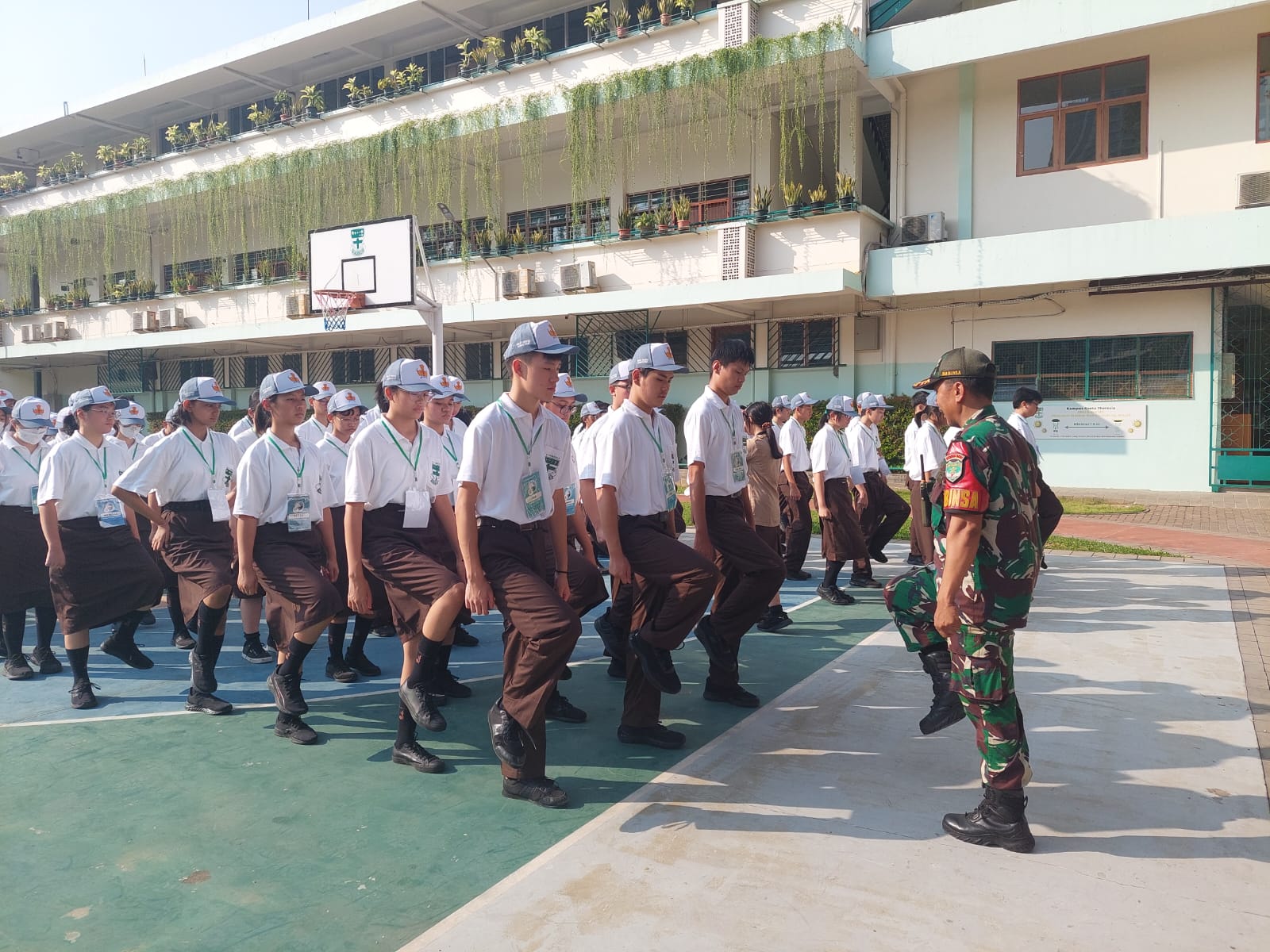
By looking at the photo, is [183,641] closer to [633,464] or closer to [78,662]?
[78,662]

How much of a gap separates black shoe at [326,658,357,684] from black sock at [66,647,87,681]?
4.62 feet

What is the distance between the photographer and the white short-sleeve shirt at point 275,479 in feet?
15.2

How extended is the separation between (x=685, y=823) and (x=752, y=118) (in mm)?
16503

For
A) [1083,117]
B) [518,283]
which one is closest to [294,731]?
[518,283]

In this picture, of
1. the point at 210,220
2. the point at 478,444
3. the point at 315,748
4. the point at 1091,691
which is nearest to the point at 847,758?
the point at 1091,691

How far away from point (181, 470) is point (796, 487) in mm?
5407

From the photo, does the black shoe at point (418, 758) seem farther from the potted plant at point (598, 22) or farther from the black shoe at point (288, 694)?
the potted plant at point (598, 22)

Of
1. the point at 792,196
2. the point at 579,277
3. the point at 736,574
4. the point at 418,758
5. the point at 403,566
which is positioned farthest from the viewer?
the point at 579,277

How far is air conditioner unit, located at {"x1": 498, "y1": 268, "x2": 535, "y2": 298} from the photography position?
18.7 metres

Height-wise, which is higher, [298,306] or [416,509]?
[298,306]

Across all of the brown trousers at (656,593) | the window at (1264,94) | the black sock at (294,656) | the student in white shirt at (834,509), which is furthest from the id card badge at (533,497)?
the window at (1264,94)

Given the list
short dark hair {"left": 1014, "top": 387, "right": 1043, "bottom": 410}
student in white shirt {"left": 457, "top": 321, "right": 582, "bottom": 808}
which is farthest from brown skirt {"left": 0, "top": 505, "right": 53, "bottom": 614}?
short dark hair {"left": 1014, "top": 387, "right": 1043, "bottom": 410}

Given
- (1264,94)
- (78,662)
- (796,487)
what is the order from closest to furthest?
(78,662) < (796,487) < (1264,94)

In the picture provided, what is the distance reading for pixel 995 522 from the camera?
318 centimetres
